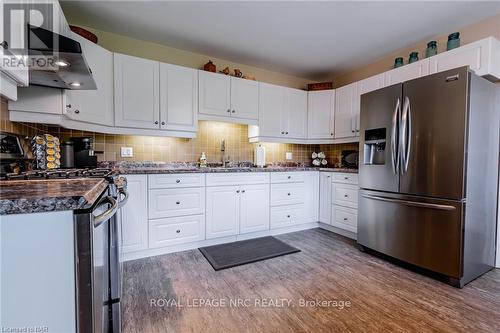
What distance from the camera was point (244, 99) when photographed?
10.2 feet

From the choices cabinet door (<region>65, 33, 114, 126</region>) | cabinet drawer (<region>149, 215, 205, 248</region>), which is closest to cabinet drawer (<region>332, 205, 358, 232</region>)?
cabinet drawer (<region>149, 215, 205, 248</region>)

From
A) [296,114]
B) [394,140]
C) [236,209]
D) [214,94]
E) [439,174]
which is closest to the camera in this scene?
[439,174]

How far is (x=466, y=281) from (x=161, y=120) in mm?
3191

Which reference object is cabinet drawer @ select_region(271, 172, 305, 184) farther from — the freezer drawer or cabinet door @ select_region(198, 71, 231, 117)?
cabinet door @ select_region(198, 71, 231, 117)

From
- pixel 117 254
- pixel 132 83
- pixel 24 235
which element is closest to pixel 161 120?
pixel 132 83

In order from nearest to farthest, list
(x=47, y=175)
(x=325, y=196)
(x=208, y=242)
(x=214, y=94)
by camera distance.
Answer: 1. (x=47, y=175)
2. (x=208, y=242)
3. (x=214, y=94)
4. (x=325, y=196)

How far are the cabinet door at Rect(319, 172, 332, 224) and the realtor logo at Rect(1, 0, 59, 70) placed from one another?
9.92ft

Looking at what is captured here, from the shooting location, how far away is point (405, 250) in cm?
213

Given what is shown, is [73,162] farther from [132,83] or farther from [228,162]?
[228,162]

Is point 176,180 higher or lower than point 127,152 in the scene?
lower

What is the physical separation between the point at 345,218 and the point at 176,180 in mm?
2132

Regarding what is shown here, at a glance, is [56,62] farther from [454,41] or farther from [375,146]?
[454,41]

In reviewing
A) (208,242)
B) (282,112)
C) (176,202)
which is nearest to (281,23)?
(282,112)

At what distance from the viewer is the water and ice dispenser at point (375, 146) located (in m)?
→ 2.35
